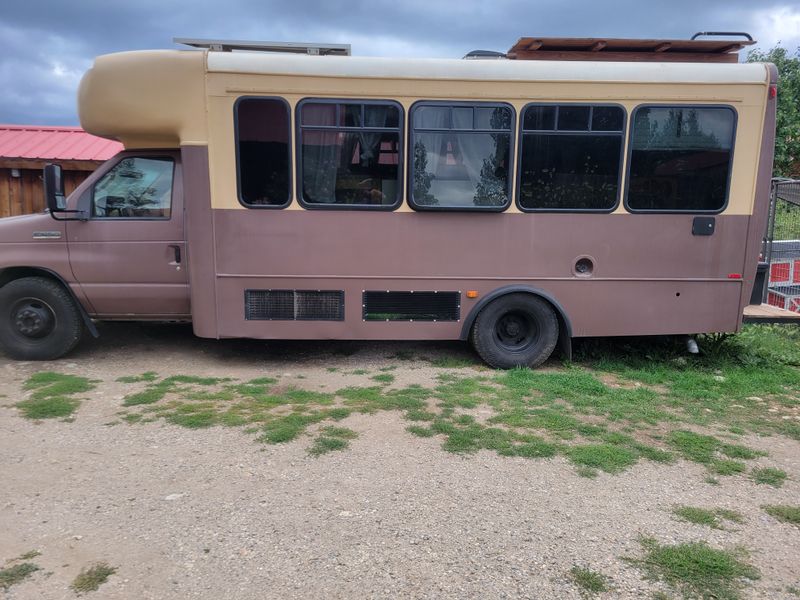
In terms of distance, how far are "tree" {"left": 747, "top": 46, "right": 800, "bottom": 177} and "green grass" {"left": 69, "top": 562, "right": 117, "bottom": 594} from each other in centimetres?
2202

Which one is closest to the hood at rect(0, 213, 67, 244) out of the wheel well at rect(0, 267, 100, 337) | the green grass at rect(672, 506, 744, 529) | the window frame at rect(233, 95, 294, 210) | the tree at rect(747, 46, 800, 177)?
the wheel well at rect(0, 267, 100, 337)

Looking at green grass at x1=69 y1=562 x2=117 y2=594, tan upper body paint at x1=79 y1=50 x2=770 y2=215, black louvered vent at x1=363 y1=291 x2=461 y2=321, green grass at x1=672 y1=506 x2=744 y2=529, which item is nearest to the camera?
green grass at x1=69 y1=562 x2=117 y2=594

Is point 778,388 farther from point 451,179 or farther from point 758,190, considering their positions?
point 451,179

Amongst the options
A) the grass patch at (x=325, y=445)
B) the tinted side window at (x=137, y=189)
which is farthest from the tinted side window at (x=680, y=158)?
the tinted side window at (x=137, y=189)

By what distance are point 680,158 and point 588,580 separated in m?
4.49

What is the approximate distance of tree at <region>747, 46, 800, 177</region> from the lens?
19.2 m

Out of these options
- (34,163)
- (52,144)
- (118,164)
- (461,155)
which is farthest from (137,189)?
(52,144)

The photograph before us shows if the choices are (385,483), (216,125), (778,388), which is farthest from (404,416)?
(778,388)

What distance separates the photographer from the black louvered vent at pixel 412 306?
19.1 ft

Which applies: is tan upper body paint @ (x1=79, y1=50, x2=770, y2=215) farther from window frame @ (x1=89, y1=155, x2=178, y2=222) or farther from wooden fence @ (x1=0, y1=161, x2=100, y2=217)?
wooden fence @ (x1=0, y1=161, x2=100, y2=217)

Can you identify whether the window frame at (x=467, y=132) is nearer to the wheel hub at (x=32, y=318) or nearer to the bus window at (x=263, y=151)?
the bus window at (x=263, y=151)

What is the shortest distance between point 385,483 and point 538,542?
3.31 ft

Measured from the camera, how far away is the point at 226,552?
284cm

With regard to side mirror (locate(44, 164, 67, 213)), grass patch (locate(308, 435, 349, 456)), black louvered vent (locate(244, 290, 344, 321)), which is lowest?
grass patch (locate(308, 435, 349, 456))
